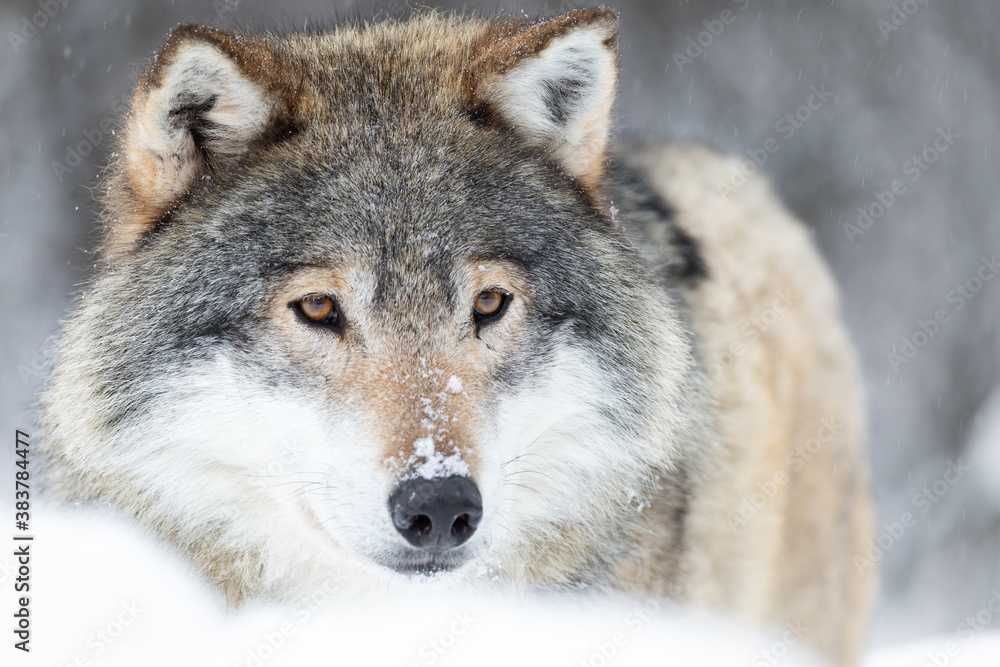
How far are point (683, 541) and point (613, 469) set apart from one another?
0.55 meters

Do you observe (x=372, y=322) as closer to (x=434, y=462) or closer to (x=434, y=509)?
(x=434, y=462)

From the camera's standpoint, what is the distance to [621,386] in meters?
2.92

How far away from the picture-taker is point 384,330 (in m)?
2.57

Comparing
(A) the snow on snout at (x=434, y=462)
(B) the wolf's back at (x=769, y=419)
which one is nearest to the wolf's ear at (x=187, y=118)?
(A) the snow on snout at (x=434, y=462)

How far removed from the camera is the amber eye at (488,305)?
269 centimetres

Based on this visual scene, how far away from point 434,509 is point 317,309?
70 centimetres

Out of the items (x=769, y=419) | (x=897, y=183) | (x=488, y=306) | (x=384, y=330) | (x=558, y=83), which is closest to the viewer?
(x=384, y=330)

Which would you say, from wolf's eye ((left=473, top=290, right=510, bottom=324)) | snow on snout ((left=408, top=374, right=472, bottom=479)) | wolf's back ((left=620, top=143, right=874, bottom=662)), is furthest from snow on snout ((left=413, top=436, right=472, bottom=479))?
wolf's back ((left=620, top=143, right=874, bottom=662))

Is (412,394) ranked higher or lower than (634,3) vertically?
lower

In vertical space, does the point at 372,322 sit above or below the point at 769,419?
above

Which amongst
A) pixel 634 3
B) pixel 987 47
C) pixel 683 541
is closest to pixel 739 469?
pixel 683 541

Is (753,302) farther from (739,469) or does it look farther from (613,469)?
(613,469)

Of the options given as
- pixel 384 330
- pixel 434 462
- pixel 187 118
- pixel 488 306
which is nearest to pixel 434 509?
pixel 434 462

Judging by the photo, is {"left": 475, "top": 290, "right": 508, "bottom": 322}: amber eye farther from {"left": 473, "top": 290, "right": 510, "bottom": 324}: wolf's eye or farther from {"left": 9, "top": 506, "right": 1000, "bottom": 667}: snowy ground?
{"left": 9, "top": 506, "right": 1000, "bottom": 667}: snowy ground
